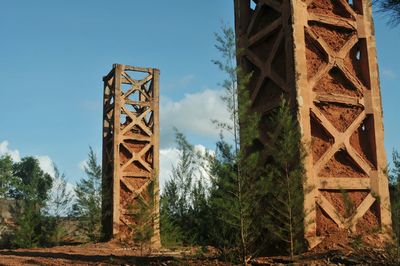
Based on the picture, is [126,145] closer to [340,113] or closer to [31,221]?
[31,221]

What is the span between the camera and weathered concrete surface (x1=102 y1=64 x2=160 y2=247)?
19.0m

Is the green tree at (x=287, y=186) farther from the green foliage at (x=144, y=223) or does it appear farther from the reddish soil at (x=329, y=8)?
the green foliage at (x=144, y=223)

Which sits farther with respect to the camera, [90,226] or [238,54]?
[90,226]

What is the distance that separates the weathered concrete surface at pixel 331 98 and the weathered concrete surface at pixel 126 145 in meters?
10.8

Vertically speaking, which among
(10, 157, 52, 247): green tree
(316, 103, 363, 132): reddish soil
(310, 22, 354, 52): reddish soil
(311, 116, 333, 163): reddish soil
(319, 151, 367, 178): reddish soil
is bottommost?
(10, 157, 52, 247): green tree

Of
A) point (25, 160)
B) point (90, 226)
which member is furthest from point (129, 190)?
point (25, 160)

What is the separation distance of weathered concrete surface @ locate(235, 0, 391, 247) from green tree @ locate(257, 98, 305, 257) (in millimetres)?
183

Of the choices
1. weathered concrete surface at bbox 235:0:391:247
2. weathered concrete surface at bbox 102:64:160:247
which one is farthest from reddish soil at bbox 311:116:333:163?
weathered concrete surface at bbox 102:64:160:247

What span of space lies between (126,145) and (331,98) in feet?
41.5

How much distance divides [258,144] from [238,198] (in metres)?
1.72

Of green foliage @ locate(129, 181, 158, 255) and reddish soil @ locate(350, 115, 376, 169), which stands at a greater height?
reddish soil @ locate(350, 115, 376, 169)

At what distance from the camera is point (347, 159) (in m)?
8.34

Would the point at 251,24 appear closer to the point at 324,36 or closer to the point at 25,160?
the point at 324,36

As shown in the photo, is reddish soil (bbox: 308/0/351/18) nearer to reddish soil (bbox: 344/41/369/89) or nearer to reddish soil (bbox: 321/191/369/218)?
reddish soil (bbox: 344/41/369/89)
